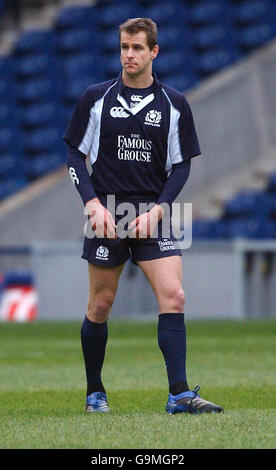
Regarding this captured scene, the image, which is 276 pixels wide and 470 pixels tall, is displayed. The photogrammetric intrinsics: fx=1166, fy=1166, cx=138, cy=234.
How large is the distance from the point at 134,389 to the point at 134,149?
1.99 metres

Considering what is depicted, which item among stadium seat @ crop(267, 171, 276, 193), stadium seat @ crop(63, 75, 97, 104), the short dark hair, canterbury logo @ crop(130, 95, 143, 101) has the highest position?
stadium seat @ crop(63, 75, 97, 104)

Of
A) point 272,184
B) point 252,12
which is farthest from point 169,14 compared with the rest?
point 272,184

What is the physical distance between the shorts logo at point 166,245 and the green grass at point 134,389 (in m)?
0.79

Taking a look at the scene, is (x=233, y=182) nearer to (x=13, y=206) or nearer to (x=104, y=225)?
(x=13, y=206)

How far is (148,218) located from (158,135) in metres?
0.43

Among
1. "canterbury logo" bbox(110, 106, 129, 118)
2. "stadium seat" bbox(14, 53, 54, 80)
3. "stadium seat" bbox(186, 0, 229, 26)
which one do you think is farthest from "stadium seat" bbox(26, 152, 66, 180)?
"canterbury logo" bbox(110, 106, 129, 118)

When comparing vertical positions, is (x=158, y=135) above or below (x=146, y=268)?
above

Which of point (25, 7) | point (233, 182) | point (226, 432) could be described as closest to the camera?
point (226, 432)

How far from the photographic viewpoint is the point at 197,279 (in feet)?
48.4

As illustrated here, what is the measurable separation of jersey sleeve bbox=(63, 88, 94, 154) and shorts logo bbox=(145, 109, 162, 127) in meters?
0.28

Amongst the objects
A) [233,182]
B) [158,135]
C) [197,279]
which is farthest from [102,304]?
[233,182]

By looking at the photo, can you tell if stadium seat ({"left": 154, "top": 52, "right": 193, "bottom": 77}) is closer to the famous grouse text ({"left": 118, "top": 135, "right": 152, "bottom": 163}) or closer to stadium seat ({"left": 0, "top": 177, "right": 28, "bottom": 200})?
stadium seat ({"left": 0, "top": 177, "right": 28, "bottom": 200})

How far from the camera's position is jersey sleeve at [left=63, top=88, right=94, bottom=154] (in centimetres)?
570

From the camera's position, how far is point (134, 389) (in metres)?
7.10
